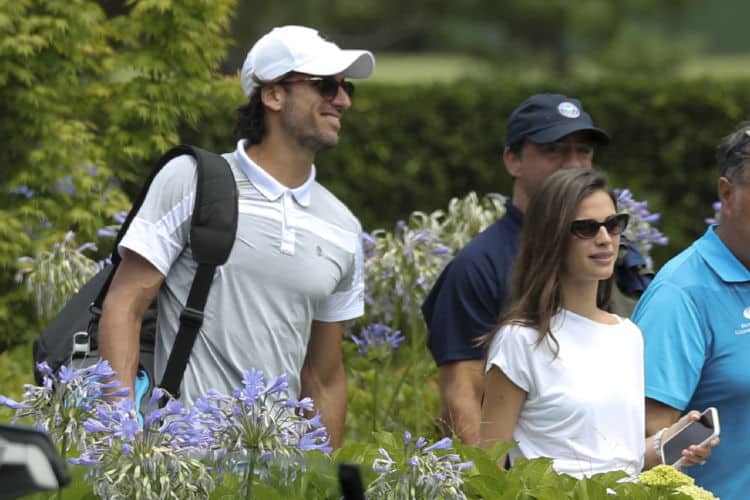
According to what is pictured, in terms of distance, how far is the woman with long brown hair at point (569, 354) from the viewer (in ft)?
12.6

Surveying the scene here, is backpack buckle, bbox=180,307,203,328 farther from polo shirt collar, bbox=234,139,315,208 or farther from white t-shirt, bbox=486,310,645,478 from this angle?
white t-shirt, bbox=486,310,645,478

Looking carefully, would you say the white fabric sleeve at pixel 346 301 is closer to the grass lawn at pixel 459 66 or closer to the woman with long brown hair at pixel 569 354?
the woman with long brown hair at pixel 569 354

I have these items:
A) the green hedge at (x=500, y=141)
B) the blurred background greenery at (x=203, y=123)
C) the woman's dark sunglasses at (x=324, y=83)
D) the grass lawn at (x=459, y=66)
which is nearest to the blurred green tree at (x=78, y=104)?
the blurred background greenery at (x=203, y=123)

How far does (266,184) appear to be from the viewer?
4242mm

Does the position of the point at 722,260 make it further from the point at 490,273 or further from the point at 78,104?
the point at 78,104

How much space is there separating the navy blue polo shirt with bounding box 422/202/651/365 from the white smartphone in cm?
99

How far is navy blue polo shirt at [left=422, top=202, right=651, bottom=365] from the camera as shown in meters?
4.66

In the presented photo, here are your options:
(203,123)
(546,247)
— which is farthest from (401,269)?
(203,123)

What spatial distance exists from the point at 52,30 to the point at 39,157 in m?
0.63

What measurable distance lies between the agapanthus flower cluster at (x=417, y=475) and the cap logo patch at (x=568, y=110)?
2.10 metres

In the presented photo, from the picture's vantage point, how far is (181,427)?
308cm

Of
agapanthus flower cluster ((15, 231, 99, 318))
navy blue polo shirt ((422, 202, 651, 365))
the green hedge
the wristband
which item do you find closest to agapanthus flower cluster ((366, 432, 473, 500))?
the wristband

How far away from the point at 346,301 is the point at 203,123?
6331mm

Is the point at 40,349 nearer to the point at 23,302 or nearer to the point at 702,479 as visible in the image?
the point at 702,479
